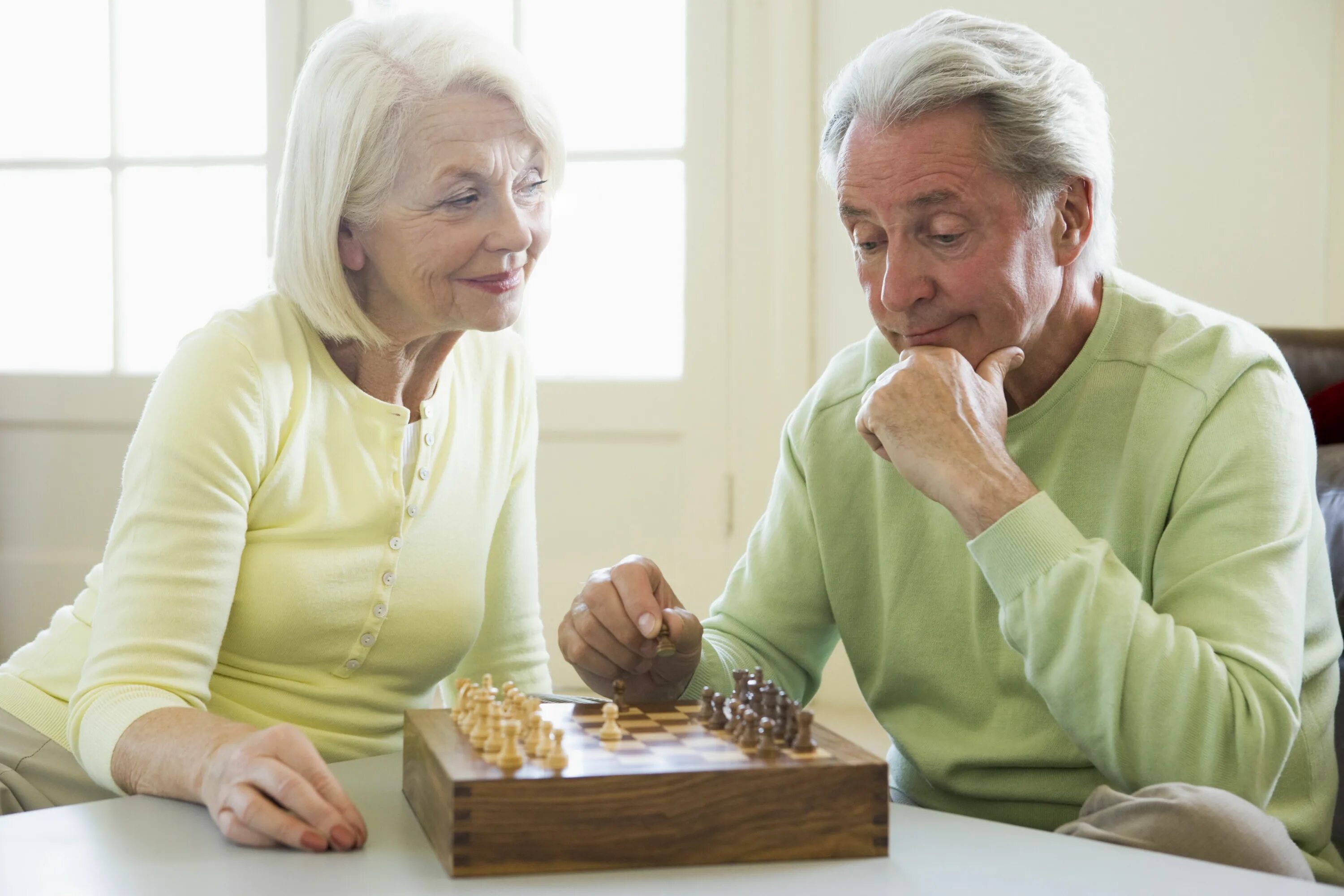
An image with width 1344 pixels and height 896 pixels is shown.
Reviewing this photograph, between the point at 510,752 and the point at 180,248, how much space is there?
126 inches

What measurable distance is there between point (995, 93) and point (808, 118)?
210 cm

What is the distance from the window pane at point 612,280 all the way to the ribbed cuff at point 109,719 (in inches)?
93.7

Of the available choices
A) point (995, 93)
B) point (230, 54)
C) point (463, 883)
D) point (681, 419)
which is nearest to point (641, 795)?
point (463, 883)

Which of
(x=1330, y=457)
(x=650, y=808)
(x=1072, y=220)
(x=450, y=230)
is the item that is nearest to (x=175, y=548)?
(x=450, y=230)

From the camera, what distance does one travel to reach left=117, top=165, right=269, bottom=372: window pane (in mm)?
3766

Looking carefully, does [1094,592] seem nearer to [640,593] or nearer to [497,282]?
[640,593]

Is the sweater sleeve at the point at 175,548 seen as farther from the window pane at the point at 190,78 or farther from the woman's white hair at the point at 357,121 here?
the window pane at the point at 190,78

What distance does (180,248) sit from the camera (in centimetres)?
379

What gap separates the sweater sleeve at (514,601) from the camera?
177 centimetres

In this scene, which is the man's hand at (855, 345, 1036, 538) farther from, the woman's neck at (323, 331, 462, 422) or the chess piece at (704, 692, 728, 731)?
the woman's neck at (323, 331, 462, 422)

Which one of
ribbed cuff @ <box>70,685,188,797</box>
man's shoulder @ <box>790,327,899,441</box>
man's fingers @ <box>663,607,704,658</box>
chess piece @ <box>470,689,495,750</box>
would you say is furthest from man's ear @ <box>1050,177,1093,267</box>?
ribbed cuff @ <box>70,685,188,797</box>

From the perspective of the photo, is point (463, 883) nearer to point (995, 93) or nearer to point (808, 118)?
point (995, 93)

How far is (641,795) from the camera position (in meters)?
0.95

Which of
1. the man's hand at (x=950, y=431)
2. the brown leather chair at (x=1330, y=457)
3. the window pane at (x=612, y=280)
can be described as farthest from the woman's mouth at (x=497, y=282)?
the window pane at (x=612, y=280)
